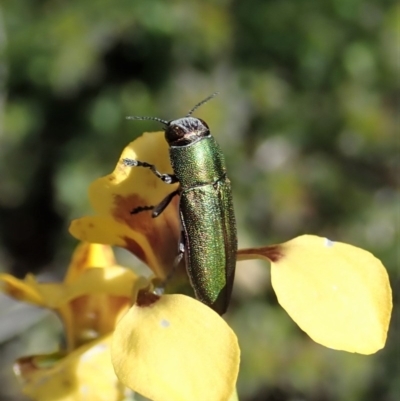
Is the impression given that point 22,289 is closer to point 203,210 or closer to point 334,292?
point 203,210

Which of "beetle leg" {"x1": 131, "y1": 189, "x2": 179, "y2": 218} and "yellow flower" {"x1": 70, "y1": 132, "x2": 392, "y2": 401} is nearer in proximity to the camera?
"yellow flower" {"x1": 70, "y1": 132, "x2": 392, "y2": 401}

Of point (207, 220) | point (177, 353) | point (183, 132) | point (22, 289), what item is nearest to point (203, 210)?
point (207, 220)

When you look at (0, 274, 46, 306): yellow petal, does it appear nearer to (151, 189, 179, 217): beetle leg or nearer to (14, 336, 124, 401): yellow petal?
(14, 336, 124, 401): yellow petal

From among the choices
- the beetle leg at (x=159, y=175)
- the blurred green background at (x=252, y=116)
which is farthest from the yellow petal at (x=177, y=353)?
the blurred green background at (x=252, y=116)

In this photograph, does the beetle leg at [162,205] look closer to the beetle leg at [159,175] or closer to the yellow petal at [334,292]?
the beetle leg at [159,175]

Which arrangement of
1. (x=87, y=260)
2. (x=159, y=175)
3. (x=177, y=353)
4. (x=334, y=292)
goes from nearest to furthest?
(x=177, y=353)
(x=334, y=292)
(x=159, y=175)
(x=87, y=260)

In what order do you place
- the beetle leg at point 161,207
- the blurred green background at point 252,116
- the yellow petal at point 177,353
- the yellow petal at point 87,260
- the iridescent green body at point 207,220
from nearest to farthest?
the yellow petal at point 177,353 < the iridescent green body at point 207,220 < the beetle leg at point 161,207 < the yellow petal at point 87,260 < the blurred green background at point 252,116

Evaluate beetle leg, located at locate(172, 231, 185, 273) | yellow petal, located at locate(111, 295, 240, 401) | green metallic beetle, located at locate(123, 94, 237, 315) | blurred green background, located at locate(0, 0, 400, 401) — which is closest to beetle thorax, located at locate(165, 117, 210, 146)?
green metallic beetle, located at locate(123, 94, 237, 315)
